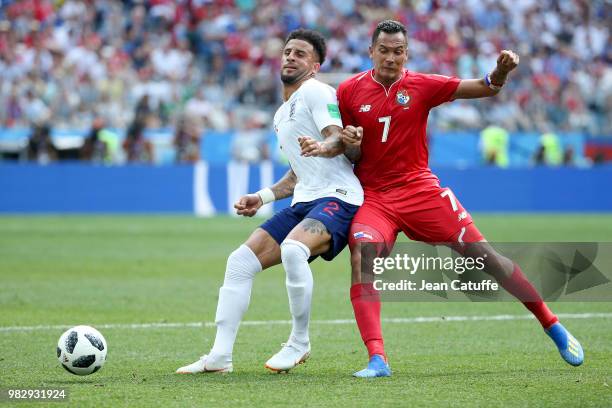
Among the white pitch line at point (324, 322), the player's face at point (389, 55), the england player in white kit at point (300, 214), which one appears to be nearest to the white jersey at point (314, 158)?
the england player in white kit at point (300, 214)

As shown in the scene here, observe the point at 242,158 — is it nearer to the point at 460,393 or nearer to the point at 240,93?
the point at 240,93

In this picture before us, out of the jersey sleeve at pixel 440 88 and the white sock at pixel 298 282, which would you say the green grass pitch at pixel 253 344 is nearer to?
the white sock at pixel 298 282

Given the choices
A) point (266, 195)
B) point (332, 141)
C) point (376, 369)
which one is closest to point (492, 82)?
point (332, 141)

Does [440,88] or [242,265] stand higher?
[440,88]

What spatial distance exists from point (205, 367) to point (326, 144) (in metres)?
1.71

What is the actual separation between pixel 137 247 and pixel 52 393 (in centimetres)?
1137

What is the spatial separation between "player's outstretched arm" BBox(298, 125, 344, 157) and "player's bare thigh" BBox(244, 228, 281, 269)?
787mm

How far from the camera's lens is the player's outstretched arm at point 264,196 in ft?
26.0

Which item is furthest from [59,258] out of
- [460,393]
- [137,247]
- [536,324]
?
[460,393]

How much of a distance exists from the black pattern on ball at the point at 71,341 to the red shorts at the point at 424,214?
210 centimetres

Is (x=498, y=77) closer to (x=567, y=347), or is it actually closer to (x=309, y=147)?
(x=309, y=147)

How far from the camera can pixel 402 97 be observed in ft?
25.5

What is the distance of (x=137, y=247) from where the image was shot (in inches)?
698

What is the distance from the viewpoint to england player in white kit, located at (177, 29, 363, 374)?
24.3 ft
